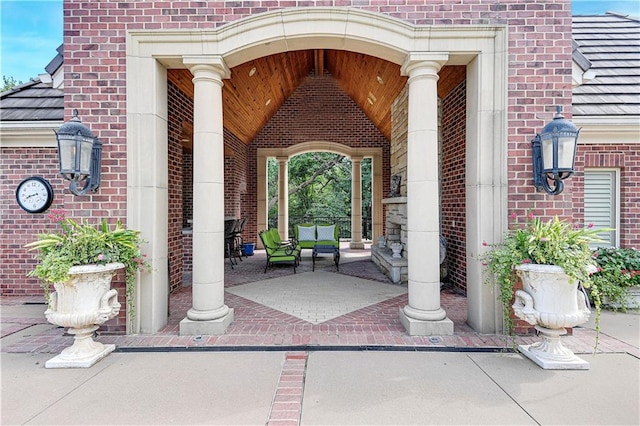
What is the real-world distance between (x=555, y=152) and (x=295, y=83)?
8.91 m

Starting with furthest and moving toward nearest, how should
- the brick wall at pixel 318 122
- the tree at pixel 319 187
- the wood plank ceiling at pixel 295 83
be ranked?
1. the tree at pixel 319 187
2. the brick wall at pixel 318 122
3. the wood plank ceiling at pixel 295 83

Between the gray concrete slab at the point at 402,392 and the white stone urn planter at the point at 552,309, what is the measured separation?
0.71m

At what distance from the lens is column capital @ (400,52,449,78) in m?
3.37

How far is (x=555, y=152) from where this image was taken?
9.93ft

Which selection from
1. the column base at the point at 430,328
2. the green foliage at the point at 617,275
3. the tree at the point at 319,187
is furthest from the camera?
the tree at the point at 319,187

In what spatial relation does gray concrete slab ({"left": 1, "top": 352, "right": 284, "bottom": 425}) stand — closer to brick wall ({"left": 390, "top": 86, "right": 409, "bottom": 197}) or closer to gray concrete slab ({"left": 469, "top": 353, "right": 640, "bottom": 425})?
gray concrete slab ({"left": 469, "top": 353, "right": 640, "bottom": 425})

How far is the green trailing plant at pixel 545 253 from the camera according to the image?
267cm

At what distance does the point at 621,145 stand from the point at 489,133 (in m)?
3.13

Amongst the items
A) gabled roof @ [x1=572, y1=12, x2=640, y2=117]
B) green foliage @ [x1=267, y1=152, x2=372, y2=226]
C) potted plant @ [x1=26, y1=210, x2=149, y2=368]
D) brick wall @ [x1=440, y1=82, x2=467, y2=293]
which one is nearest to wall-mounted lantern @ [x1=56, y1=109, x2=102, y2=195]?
potted plant @ [x1=26, y1=210, x2=149, y2=368]

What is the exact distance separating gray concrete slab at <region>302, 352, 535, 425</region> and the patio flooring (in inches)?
9.2

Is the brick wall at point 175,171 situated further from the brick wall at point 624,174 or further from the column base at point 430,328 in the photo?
the brick wall at point 624,174

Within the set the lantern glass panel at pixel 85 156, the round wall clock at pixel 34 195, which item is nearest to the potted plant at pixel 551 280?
the lantern glass panel at pixel 85 156

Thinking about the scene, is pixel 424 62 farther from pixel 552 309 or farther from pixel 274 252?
pixel 274 252

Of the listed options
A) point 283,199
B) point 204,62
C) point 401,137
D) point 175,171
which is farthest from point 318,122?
point 204,62
